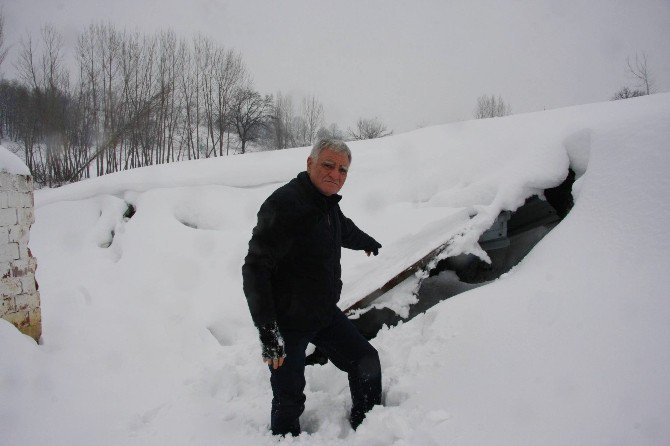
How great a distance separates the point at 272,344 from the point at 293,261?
0.39 meters

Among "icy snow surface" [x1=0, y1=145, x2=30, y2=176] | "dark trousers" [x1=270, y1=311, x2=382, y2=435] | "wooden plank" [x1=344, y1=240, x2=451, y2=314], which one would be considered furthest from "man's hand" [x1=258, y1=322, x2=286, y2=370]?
"icy snow surface" [x1=0, y1=145, x2=30, y2=176]

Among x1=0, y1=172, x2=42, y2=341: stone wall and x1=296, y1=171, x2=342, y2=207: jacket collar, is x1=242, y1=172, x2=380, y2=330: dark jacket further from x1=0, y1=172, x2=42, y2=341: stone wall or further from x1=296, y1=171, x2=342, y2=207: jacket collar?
x1=0, y1=172, x2=42, y2=341: stone wall

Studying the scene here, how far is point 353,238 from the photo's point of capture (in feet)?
7.41

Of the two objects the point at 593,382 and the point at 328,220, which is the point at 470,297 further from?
the point at 328,220

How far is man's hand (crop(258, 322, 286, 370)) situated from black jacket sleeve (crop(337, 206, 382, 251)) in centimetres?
82

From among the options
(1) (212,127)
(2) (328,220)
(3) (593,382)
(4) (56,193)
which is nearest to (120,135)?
(1) (212,127)

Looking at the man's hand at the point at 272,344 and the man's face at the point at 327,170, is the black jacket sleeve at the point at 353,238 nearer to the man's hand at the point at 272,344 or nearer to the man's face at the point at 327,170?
the man's face at the point at 327,170

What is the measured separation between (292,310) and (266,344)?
0.19 metres

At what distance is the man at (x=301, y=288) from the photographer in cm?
157

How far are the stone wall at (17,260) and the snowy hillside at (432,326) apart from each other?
0.17 metres

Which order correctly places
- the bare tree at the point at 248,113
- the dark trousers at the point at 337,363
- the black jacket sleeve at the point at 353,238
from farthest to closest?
the bare tree at the point at 248,113 < the black jacket sleeve at the point at 353,238 < the dark trousers at the point at 337,363

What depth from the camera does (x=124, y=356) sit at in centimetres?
284

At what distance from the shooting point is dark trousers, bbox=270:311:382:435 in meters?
1.70

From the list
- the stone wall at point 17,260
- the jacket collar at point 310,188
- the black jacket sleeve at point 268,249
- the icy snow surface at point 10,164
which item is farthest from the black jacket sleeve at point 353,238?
the icy snow surface at point 10,164
